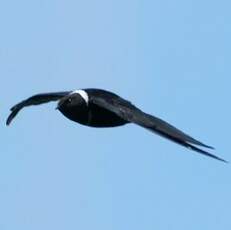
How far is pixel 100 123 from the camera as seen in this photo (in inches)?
813

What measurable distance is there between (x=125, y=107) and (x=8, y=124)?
12.6 ft

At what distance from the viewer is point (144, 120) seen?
18719 millimetres

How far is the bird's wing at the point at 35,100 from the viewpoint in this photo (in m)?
22.3

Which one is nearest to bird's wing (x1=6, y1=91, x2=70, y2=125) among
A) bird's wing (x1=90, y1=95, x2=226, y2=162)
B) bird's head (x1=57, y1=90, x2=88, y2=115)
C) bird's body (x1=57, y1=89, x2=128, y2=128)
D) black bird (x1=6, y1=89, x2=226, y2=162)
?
black bird (x1=6, y1=89, x2=226, y2=162)

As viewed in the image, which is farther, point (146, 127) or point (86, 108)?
point (86, 108)

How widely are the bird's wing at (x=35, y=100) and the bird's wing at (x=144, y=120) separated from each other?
211 centimetres

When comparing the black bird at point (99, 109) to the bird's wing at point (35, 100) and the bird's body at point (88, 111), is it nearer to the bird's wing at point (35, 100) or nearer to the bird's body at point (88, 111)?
the bird's body at point (88, 111)

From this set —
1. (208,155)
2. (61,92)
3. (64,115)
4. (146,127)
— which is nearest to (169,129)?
(146,127)

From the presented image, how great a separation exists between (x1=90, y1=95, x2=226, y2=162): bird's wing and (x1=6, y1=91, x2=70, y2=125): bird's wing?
211cm

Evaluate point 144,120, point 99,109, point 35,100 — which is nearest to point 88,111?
point 99,109

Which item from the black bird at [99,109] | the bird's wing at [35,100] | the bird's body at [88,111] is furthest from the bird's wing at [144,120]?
the bird's wing at [35,100]

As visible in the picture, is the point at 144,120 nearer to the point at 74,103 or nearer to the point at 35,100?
the point at 74,103

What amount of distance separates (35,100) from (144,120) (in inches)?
180

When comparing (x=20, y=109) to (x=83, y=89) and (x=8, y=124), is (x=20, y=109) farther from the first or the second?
(x=83, y=89)
